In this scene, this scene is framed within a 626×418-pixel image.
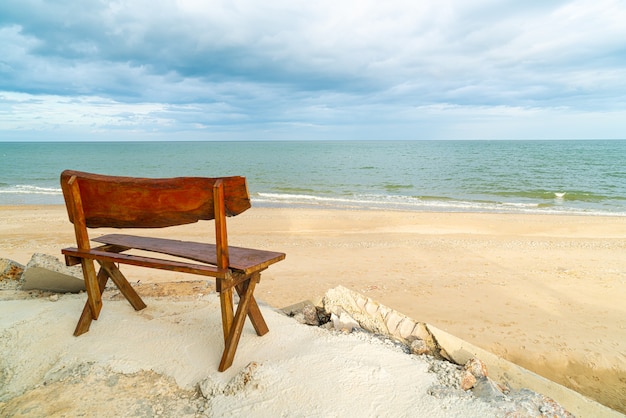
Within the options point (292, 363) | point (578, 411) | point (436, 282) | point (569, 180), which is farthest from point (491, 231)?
point (569, 180)

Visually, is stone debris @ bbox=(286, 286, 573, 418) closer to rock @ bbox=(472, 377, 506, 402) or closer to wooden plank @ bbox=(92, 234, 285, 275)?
rock @ bbox=(472, 377, 506, 402)

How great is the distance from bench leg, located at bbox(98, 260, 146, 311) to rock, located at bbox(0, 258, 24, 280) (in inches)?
92.5

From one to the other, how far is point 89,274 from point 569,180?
33481 mm

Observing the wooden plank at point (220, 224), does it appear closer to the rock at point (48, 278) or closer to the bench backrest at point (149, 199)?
the bench backrest at point (149, 199)

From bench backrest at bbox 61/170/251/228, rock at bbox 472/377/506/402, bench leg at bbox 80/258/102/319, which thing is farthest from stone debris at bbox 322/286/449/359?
bench leg at bbox 80/258/102/319

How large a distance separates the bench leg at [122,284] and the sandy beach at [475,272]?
99.8 inches

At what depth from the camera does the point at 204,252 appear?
3199 mm

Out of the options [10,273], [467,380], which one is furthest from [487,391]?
[10,273]

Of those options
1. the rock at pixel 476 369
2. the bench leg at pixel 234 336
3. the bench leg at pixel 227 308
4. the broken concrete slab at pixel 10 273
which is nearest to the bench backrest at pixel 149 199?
the bench leg at pixel 227 308

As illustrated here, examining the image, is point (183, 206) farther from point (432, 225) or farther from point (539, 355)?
point (432, 225)

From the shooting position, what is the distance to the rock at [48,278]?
14.4 feet

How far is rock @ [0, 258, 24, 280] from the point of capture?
16.3 ft

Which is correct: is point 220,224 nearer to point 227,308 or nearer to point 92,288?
point 227,308

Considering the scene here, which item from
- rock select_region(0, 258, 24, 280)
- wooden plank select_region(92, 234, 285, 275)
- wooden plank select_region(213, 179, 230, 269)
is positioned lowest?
rock select_region(0, 258, 24, 280)
